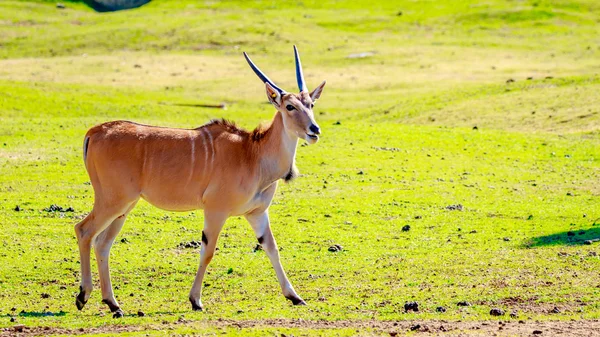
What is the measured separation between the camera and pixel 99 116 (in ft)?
92.8

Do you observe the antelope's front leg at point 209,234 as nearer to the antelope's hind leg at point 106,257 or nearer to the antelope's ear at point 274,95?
the antelope's hind leg at point 106,257

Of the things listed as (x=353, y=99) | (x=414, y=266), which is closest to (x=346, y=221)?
(x=414, y=266)

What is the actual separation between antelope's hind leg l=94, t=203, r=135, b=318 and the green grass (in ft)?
0.69

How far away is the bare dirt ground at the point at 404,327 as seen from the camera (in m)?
9.96

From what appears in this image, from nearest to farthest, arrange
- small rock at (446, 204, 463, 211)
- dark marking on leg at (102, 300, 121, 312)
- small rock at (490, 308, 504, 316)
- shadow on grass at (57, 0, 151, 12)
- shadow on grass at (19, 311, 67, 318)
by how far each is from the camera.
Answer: small rock at (490, 308, 504, 316)
shadow on grass at (19, 311, 67, 318)
dark marking on leg at (102, 300, 121, 312)
small rock at (446, 204, 463, 211)
shadow on grass at (57, 0, 151, 12)

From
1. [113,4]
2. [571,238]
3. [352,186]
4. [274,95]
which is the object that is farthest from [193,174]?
[113,4]

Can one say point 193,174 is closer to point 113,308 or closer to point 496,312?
point 113,308

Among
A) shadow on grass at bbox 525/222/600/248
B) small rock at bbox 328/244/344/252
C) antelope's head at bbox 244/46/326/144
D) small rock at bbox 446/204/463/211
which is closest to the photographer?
antelope's head at bbox 244/46/326/144

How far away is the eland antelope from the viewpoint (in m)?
11.4

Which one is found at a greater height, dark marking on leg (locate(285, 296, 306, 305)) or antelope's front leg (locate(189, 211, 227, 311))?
antelope's front leg (locate(189, 211, 227, 311))

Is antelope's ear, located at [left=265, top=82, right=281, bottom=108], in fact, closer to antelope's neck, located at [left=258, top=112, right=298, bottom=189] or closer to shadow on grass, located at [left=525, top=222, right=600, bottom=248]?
antelope's neck, located at [left=258, top=112, right=298, bottom=189]

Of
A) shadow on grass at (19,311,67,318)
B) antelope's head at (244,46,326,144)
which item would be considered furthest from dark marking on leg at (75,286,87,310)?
antelope's head at (244,46,326,144)

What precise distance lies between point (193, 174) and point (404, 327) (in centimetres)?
296

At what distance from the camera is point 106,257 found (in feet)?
38.4
